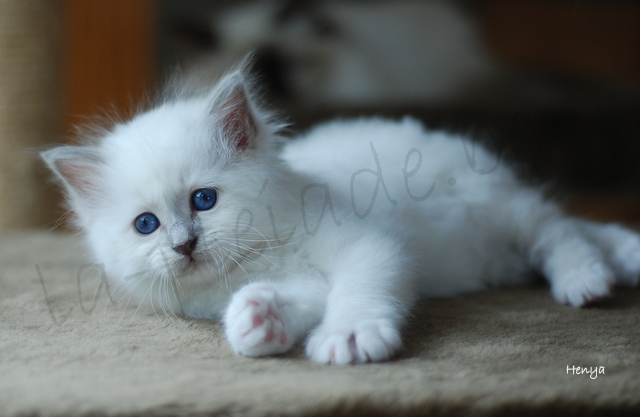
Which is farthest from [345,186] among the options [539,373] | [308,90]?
[308,90]

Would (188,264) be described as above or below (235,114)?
below

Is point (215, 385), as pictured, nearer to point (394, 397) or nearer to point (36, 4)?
point (394, 397)

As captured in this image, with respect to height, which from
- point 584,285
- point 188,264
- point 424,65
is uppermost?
point 424,65

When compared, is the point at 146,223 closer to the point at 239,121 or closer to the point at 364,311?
the point at 239,121

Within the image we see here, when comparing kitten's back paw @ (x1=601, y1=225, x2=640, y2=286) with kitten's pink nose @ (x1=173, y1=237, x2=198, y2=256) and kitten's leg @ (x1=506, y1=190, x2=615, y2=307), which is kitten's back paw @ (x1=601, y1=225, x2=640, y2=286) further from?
kitten's pink nose @ (x1=173, y1=237, x2=198, y2=256)

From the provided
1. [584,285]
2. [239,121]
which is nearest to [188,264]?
[239,121]

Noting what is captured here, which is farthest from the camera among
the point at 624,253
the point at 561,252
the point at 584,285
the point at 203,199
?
the point at 624,253

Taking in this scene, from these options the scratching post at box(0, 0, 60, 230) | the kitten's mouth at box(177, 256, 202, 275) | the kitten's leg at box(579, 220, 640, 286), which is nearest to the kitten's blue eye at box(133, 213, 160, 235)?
the kitten's mouth at box(177, 256, 202, 275)

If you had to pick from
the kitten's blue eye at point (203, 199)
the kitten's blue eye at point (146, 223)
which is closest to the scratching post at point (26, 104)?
the kitten's blue eye at point (146, 223)
